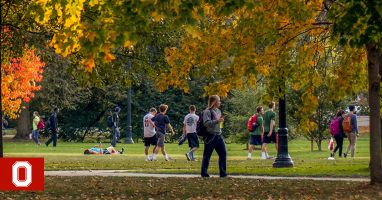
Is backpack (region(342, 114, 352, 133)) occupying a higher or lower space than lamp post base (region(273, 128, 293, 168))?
higher

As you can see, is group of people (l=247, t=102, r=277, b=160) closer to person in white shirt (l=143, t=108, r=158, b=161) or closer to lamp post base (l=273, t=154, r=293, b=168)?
person in white shirt (l=143, t=108, r=158, b=161)

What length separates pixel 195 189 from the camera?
59.8 ft

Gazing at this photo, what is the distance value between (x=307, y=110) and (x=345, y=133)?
12.4 metres

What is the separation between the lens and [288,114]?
41.2 meters

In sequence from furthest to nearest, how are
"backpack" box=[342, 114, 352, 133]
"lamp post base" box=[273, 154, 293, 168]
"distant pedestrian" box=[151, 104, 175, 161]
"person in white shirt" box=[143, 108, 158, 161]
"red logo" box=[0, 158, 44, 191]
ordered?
1. "backpack" box=[342, 114, 352, 133]
2. "person in white shirt" box=[143, 108, 158, 161]
3. "distant pedestrian" box=[151, 104, 175, 161]
4. "lamp post base" box=[273, 154, 293, 168]
5. "red logo" box=[0, 158, 44, 191]

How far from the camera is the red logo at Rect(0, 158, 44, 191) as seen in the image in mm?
16109

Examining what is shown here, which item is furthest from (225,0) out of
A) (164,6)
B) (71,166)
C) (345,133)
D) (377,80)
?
(345,133)

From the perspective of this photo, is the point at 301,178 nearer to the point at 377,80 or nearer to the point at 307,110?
the point at 307,110

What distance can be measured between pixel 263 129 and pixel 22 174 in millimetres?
16219

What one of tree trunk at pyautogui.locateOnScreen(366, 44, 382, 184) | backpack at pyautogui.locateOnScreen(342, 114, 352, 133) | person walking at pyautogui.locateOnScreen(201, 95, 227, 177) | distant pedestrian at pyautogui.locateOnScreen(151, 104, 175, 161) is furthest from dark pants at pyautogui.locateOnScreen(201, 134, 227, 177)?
backpack at pyautogui.locateOnScreen(342, 114, 352, 133)

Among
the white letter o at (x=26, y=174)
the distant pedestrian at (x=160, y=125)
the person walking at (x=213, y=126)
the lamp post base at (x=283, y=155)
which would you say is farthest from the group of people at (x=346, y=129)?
the white letter o at (x=26, y=174)

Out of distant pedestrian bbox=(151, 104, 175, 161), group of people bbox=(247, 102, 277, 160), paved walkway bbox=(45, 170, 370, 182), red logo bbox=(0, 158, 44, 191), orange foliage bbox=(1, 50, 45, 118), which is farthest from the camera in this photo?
orange foliage bbox=(1, 50, 45, 118)

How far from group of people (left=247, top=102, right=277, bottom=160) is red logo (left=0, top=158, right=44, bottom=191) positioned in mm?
13746

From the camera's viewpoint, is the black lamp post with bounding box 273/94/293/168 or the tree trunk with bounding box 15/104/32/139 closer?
the black lamp post with bounding box 273/94/293/168
